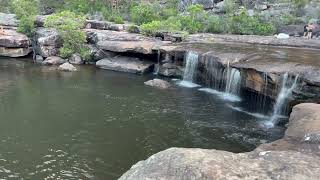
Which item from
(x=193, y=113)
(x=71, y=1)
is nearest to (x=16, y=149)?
(x=193, y=113)

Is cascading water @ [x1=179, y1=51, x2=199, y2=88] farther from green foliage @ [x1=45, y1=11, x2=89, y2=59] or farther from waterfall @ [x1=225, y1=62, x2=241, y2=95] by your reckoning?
green foliage @ [x1=45, y1=11, x2=89, y2=59]

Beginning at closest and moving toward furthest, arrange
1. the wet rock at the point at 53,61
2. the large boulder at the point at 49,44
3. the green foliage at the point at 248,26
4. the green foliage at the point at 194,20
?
the wet rock at the point at 53,61 → the large boulder at the point at 49,44 → the green foliage at the point at 248,26 → the green foliage at the point at 194,20

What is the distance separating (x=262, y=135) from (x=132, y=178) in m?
13.1

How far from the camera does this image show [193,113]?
23.1 meters

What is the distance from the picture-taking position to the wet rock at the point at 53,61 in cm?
3591

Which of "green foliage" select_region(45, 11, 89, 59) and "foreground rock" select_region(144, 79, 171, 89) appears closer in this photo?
"foreground rock" select_region(144, 79, 171, 89)

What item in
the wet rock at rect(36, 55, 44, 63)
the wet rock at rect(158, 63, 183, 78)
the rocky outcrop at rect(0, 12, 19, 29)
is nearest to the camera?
the wet rock at rect(158, 63, 183, 78)

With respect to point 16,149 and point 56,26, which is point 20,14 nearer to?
point 56,26

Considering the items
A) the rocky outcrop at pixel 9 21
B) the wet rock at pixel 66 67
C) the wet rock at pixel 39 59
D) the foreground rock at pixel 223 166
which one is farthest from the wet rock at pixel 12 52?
the foreground rock at pixel 223 166

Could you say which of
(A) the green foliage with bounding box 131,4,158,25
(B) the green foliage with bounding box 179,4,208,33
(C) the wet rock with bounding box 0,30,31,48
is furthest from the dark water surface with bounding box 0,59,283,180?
(A) the green foliage with bounding box 131,4,158,25

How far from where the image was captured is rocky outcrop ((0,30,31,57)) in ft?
126

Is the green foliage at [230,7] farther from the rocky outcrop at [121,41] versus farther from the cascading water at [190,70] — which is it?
the cascading water at [190,70]

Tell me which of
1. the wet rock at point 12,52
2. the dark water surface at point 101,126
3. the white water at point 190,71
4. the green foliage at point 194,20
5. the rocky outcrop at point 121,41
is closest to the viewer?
the dark water surface at point 101,126

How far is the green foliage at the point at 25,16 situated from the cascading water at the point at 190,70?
17804 millimetres
